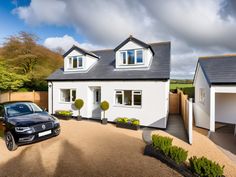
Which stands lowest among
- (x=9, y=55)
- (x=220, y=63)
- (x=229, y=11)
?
(x=220, y=63)

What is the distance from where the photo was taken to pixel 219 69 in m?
9.93

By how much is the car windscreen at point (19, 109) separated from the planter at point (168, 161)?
6851 mm

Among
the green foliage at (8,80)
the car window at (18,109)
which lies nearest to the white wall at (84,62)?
the car window at (18,109)

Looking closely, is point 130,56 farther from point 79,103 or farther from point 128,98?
point 79,103

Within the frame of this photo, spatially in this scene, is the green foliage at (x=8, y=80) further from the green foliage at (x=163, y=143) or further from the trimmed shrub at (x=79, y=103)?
the green foliage at (x=163, y=143)

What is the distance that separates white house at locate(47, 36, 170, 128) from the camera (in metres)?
10.7

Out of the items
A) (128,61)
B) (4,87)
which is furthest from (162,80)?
(4,87)

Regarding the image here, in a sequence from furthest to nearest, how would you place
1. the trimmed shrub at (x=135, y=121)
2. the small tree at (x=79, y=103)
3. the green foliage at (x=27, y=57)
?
the green foliage at (x=27, y=57) < the small tree at (x=79, y=103) < the trimmed shrub at (x=135, y=121)

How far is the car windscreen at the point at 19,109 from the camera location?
Result: 763cm

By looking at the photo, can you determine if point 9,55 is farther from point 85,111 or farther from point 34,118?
point 34,118

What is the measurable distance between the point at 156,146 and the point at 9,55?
25.5m

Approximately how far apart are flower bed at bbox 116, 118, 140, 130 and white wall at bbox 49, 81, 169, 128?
22.4 inches

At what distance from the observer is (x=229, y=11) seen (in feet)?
40.9

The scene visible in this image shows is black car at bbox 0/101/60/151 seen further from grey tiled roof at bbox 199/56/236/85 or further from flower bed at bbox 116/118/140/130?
grey tiled roof at bbox 199/56/236/85
